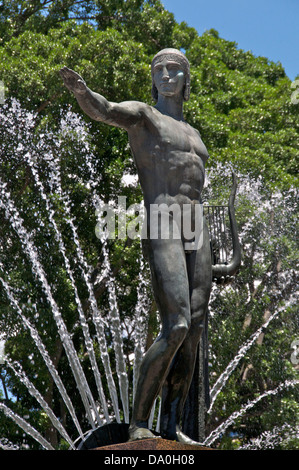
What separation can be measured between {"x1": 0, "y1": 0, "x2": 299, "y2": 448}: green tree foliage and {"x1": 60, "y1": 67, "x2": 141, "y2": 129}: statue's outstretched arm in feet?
28.6

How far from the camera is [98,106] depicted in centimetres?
465

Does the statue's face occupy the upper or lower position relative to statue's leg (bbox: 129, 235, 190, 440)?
upper

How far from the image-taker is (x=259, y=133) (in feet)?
61.3

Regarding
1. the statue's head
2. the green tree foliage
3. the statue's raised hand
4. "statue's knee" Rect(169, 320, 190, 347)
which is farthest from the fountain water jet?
the statue's raised hand

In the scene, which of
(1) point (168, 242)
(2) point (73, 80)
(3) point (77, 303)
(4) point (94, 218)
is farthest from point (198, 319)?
(4) point (94, 218)

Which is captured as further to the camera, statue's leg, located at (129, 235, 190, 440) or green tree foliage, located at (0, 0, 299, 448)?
green tree foliage, located at (0, 0, 299, 448)

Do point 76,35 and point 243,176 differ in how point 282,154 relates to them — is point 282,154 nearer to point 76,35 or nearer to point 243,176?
point 243,176

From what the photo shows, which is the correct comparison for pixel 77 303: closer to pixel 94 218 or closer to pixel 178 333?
pixel 94 218

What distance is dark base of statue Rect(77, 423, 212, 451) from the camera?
421 centimetres

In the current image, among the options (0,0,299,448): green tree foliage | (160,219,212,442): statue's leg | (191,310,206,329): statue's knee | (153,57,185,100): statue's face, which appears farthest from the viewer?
(0,0,299,448): green tree foliage

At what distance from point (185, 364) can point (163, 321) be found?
14.4 inches

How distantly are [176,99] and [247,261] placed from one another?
10.2 meters

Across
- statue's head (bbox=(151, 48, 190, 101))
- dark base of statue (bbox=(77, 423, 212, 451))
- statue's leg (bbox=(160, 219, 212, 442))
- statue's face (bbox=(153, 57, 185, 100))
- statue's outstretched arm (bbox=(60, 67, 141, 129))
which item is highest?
statue's head (bbox=(151, 48, 190, 101))

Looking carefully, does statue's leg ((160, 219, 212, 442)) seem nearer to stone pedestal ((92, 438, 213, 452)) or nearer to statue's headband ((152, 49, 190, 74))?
stone pedestal ((92, 438, 213, 452))
